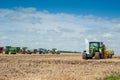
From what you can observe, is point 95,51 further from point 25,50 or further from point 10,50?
point 25,50

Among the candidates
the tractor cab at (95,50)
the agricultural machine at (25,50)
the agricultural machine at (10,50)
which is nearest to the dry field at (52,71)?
the tractor cab at (95,50)

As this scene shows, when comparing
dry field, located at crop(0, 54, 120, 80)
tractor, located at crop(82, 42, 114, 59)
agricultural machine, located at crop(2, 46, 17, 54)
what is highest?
agricultural machine, located at crop(2, 46, 17, 54)

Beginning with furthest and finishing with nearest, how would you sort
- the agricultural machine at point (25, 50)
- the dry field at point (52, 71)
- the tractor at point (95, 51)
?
the agricultural machine at point (25, 50) → the tractor at point (95, 51) → the dry field at point (52, 71)

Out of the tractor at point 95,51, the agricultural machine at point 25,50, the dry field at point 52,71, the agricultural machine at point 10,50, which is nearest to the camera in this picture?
the dry field at point 52,71

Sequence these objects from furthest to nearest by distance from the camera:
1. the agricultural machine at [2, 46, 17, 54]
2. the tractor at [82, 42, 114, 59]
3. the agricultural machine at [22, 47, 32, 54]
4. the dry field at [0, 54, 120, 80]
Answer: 1. the agricultural machine at [22, 47, 32, 54]
2. the agricultural machine at [2, 46, 17, 54]
3. the tractor at [82, 42, 114, 59]
4. the dry field at [0, 54, 120, 80]

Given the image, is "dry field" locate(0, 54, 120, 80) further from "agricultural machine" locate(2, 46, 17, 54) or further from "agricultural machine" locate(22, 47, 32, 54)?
"agricultural machine" locate(22, 47, 32, 54)

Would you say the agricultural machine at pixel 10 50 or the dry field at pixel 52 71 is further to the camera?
the agricultural machine at pixel 10 50

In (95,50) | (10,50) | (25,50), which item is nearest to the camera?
(95,50)

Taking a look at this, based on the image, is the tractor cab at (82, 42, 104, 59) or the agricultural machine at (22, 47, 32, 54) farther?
the agricultural machine at (22, 47, 32, 54)

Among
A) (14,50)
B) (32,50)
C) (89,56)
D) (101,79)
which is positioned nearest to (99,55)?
(89,56)

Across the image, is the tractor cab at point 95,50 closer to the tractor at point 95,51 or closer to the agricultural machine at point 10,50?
the tractor at point 95,51

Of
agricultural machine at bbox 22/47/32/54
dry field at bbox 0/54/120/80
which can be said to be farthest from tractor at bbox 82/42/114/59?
agricultural machine at bbox 22/47/32/54

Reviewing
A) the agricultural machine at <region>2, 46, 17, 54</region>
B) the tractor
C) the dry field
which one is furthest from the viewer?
the agricultural machine at <region>2, 46, 17, 54</region>

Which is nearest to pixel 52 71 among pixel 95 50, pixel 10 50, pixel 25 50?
pixel 95 50
